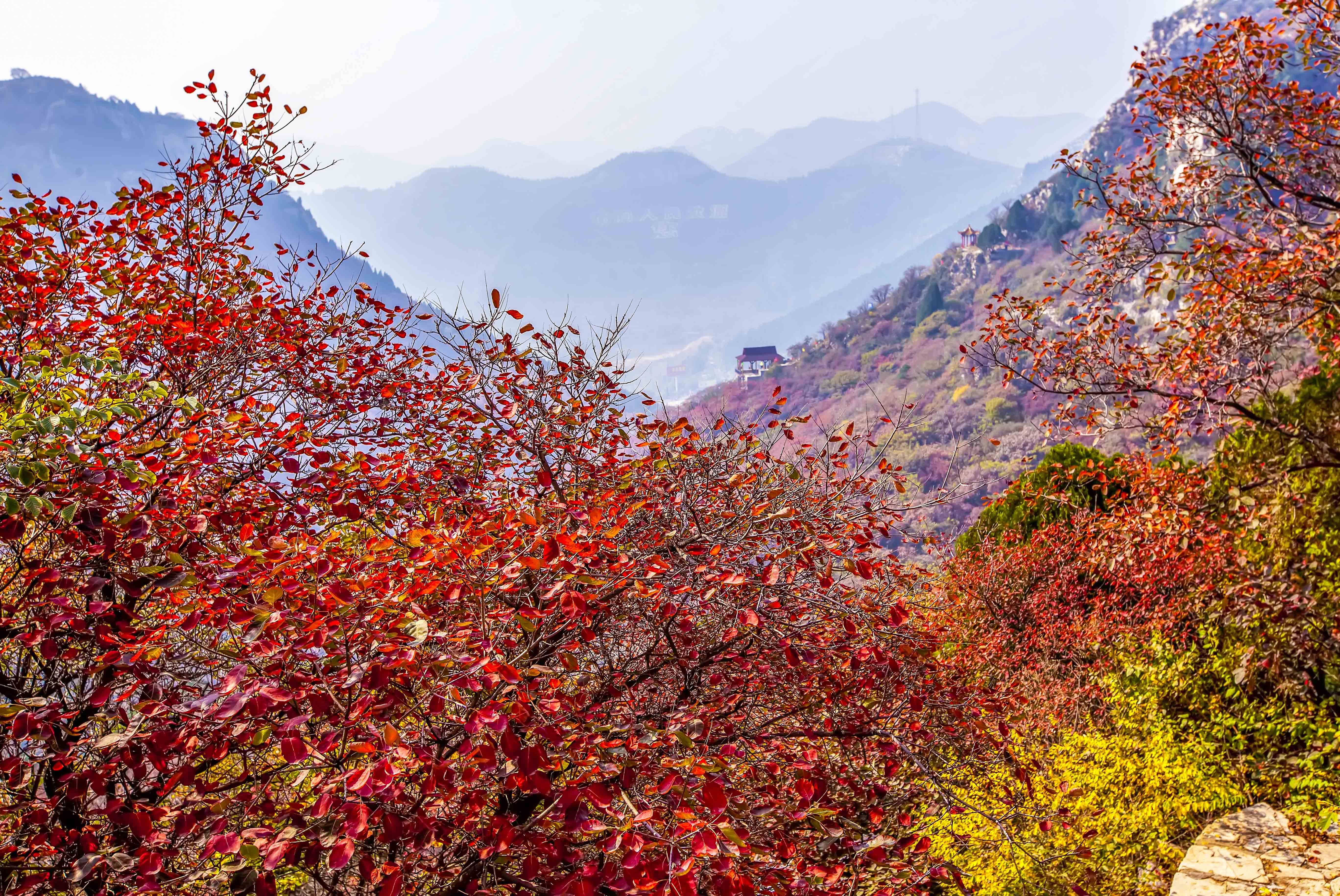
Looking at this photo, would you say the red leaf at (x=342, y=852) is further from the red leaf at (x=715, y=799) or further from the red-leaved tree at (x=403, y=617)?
the red leaf at (x=715, y=799)

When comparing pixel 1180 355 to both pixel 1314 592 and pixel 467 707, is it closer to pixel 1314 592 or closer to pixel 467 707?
pixel 1314 592

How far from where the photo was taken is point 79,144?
4284 inches

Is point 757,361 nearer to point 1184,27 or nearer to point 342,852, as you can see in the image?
point 1184,27

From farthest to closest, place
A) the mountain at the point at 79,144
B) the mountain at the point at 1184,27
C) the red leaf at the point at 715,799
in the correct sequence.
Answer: the mountain at the point at 79,144 → the mountain at the point at 1184,27 → the red leaf at the point at 715,799

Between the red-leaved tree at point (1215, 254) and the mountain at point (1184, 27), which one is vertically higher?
the mountain at point (1184, 27)

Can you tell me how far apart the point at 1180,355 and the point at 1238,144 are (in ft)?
7.22

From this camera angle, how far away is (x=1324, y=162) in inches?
270

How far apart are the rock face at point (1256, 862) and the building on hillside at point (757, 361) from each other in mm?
63498

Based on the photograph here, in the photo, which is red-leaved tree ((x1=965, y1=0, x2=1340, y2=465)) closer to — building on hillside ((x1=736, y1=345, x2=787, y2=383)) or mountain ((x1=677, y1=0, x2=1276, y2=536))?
mountain ((x1=677, y1=0, x2=1276, y2=536))

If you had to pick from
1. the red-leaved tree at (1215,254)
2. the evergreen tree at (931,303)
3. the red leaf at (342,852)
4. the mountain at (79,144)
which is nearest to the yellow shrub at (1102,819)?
the red-leaved tree at (1215,254)

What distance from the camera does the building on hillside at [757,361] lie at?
69.6 metres

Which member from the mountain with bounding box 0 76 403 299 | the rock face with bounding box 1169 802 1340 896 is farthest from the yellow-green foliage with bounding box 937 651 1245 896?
the mountain with bounding box 0 76 403 299

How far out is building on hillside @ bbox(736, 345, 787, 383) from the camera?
69562mm

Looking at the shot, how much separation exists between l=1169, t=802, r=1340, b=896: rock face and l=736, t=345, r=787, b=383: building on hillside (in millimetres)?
63498
